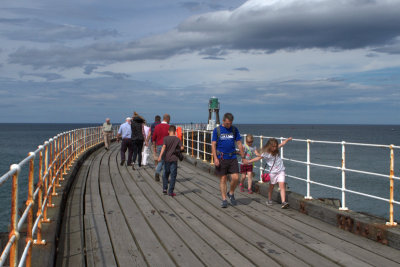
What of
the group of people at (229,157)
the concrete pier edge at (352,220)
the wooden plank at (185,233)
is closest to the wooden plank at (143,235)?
the wooden plank at (185,233)

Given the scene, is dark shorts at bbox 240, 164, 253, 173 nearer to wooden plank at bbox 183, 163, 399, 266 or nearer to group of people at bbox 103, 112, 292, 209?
group of people at bbox 103, 112, 292, 209

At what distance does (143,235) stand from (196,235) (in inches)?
27.7

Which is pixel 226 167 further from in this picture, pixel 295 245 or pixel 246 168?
pixel 295 245

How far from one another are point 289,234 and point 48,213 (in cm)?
335

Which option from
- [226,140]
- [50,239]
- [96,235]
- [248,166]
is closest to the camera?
[50,239]

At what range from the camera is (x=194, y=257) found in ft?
15.2

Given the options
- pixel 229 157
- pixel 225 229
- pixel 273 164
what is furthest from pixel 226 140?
pixel 225 229

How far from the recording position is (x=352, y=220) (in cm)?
570

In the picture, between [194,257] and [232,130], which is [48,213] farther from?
[232,130]

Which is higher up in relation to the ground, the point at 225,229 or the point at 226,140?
the point at 226,140

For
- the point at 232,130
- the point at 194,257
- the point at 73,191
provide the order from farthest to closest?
the point at 73,191, the point at 232,130, the point at 194,257

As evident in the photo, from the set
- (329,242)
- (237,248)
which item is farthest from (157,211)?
(329,242)

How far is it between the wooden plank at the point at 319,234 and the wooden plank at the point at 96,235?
235cm

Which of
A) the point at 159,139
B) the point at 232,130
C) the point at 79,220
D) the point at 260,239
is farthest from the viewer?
the point at 159,139
